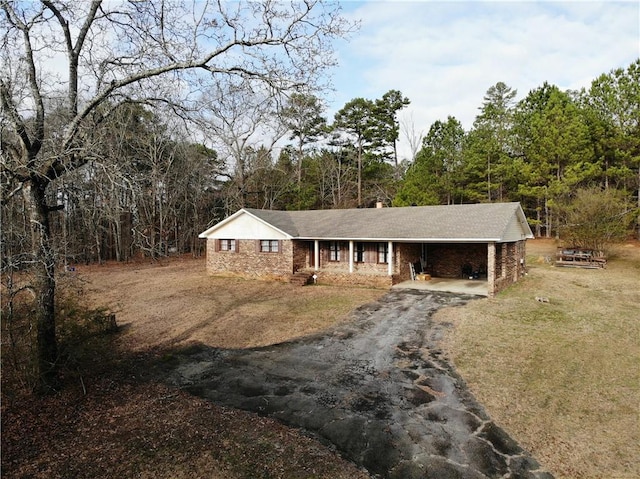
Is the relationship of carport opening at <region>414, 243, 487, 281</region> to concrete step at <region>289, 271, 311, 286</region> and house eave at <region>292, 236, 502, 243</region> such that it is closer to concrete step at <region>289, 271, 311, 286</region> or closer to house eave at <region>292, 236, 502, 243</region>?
house eave at <region>292, 236, 502, 243</region>

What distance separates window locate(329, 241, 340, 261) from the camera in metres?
20.0

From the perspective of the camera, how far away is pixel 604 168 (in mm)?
31312

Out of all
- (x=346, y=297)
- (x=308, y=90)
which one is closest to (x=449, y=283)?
(x=346, y=297)

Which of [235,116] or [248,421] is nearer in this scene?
[248,421]

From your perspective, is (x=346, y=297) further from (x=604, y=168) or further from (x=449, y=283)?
(x=604, y=168)

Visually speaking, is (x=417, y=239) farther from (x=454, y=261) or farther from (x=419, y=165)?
(x=419, y=165)

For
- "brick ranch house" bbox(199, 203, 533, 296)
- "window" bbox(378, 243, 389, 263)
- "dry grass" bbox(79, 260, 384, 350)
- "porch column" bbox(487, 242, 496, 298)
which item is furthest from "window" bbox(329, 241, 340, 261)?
"porch column" bbox(487, 242, 496, 298)

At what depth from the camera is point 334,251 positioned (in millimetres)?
20078

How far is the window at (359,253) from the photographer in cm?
1903

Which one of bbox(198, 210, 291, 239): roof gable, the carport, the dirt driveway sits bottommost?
the dirt driveway

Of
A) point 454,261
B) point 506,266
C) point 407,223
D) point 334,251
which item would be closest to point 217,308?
point 334,251

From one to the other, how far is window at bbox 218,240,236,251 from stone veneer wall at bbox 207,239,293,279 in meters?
0.20

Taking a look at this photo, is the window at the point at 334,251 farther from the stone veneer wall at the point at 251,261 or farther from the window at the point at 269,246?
the window at the point at 269,246

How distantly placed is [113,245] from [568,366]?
109ft
